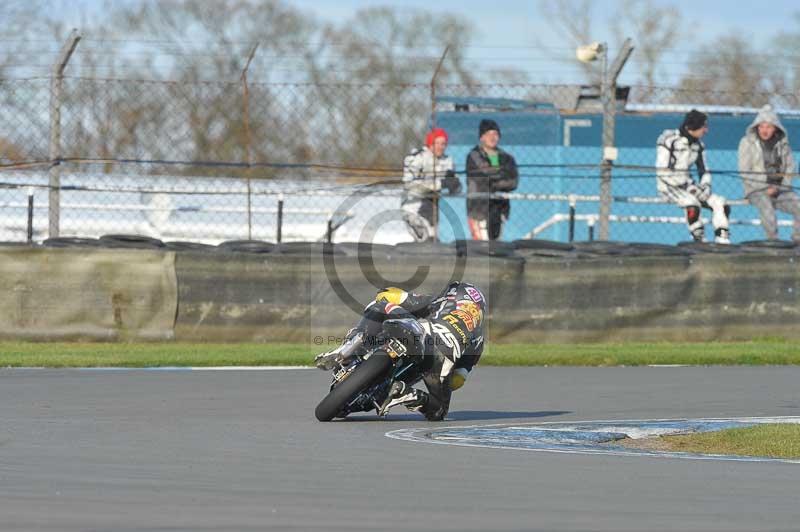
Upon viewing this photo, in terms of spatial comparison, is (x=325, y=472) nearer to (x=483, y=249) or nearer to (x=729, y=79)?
(x=483, y=249)

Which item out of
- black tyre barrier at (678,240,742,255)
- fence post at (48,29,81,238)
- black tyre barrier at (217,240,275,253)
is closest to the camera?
black tyre barrier at (217,240,275,253)

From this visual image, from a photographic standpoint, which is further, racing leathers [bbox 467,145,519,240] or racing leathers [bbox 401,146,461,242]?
racing leathers [bbox 467,145,519,240]

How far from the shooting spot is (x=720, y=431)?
9484 mm

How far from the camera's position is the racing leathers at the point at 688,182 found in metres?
18.8

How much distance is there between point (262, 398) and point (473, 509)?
5.39 metres

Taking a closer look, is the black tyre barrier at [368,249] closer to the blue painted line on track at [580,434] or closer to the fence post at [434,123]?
the fence post at [434,123]

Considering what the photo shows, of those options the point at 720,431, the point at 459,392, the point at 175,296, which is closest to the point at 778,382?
the point at 459,392

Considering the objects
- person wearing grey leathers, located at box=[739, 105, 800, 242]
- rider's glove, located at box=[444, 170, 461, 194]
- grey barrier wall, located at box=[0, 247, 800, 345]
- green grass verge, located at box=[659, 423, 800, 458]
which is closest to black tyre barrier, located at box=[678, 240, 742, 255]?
grey barrier wall, located at box=[0, 247, 800, 345]

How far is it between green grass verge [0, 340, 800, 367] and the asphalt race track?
2.32 m

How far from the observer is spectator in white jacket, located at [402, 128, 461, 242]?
18219 millimetres

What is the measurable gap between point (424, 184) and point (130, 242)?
394 cm

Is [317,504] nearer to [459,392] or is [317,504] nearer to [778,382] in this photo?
[459,392]

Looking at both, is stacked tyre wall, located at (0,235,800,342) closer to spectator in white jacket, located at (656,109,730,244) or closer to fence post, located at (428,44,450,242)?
fence post, located at (428,44,450,242)

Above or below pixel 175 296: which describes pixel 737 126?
above
